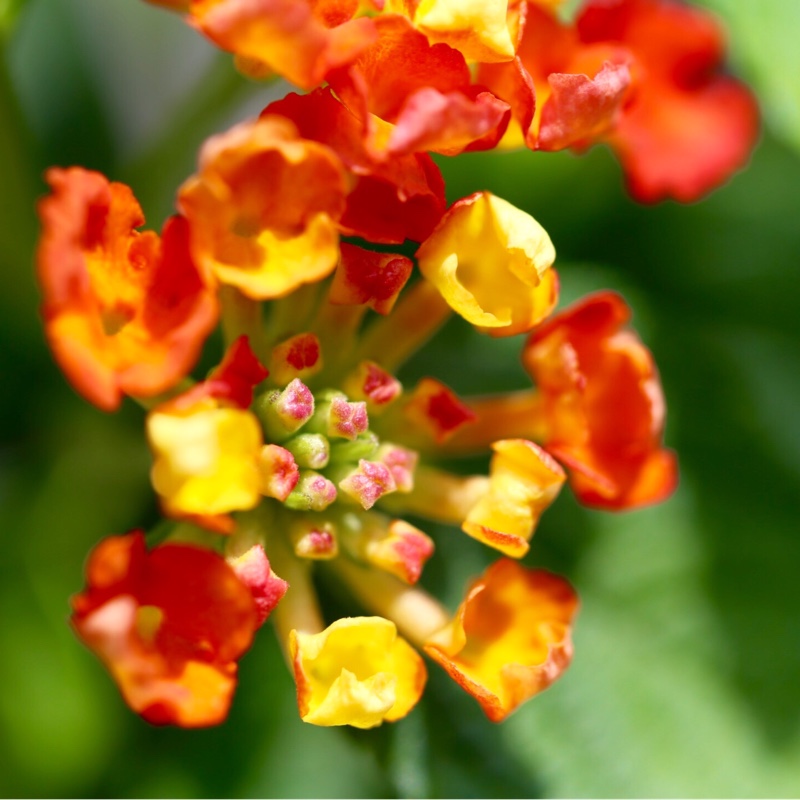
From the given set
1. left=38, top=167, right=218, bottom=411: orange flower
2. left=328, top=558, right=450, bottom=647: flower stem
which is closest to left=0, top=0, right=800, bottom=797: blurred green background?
left=328, top=558, right=450, bottom=647: flower stem

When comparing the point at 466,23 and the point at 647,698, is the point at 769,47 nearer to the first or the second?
the point at 466,23

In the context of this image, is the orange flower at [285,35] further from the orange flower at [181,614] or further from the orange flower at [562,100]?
the orange flower at [181,614]

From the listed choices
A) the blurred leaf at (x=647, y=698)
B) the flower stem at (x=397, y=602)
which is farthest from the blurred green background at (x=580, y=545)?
the flower stem at (x=397, y=602)

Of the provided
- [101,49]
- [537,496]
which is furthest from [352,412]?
[101,49]

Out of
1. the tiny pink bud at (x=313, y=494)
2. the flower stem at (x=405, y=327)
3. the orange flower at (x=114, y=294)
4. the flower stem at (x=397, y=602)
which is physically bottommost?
the flower stem at (x=397, y=602)

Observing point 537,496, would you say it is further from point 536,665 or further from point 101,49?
point 101,49

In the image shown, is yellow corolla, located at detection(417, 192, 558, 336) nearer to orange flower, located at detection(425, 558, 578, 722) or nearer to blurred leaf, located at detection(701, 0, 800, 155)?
orange flower, located at detection(425, 558, 578, 722)
